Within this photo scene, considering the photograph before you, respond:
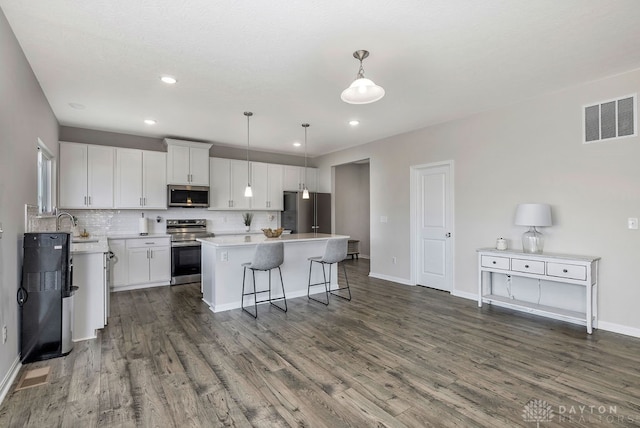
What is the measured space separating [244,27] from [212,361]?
8.83 ft

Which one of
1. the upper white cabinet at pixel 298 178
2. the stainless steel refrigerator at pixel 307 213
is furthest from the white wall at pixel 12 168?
the upper white cabinet at pixel 298 178

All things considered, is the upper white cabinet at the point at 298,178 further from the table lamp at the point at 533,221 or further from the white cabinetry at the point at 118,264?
the table lamp at the point at 533,221

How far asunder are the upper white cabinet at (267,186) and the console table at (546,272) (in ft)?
14.0

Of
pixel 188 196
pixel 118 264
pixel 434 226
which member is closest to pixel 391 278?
pixel 434 226

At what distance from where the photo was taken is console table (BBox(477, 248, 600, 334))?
11.1 feet

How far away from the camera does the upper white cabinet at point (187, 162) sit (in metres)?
5.79

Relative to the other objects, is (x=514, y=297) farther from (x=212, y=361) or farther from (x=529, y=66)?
(x=212, y=361)

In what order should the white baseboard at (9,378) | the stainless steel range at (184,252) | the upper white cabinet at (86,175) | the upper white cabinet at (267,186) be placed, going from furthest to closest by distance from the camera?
the upper white cabinet at (267,186), the stainless steel range at (184,252), the upper white cabinet at (86,175), the white baseboard at (9,378)

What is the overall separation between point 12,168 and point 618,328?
5.78 m

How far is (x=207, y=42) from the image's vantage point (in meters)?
2.67

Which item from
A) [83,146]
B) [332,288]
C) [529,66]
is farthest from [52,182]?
[529,66]

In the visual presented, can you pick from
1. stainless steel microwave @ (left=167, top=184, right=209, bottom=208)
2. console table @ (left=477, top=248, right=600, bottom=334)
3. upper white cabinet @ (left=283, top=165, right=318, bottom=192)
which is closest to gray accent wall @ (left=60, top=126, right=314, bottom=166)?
upper white cabinet @ (left=283, top=165, right=318, bottom=192)

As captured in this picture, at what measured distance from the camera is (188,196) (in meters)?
5.94

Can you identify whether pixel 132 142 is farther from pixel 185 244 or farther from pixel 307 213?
pixel 307 213
